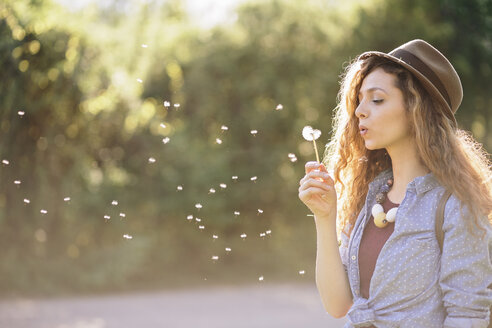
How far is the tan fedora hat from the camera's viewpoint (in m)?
1.84

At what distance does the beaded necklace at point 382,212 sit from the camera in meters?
1.85

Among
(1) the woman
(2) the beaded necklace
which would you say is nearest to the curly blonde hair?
(1) the woman

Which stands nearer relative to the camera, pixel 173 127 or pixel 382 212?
pixel 382 212

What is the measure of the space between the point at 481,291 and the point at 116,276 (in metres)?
9.42

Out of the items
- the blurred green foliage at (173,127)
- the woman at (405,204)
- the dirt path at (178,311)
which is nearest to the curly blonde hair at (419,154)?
the woman at (405,204)

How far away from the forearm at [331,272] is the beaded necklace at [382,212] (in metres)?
0.15

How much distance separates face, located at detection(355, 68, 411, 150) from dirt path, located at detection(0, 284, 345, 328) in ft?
20.9

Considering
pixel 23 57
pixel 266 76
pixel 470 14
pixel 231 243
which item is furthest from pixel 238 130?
pixel 470 14

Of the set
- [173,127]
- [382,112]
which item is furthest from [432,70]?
[173,127]

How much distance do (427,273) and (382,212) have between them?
274mm

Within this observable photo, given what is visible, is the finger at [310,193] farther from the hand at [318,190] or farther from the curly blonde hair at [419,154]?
the curly blonde hair at [419,154]

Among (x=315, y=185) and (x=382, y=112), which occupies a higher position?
(x=382, y=112)

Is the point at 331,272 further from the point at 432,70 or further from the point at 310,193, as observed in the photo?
the point at 432,70

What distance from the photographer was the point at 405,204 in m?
1.79
